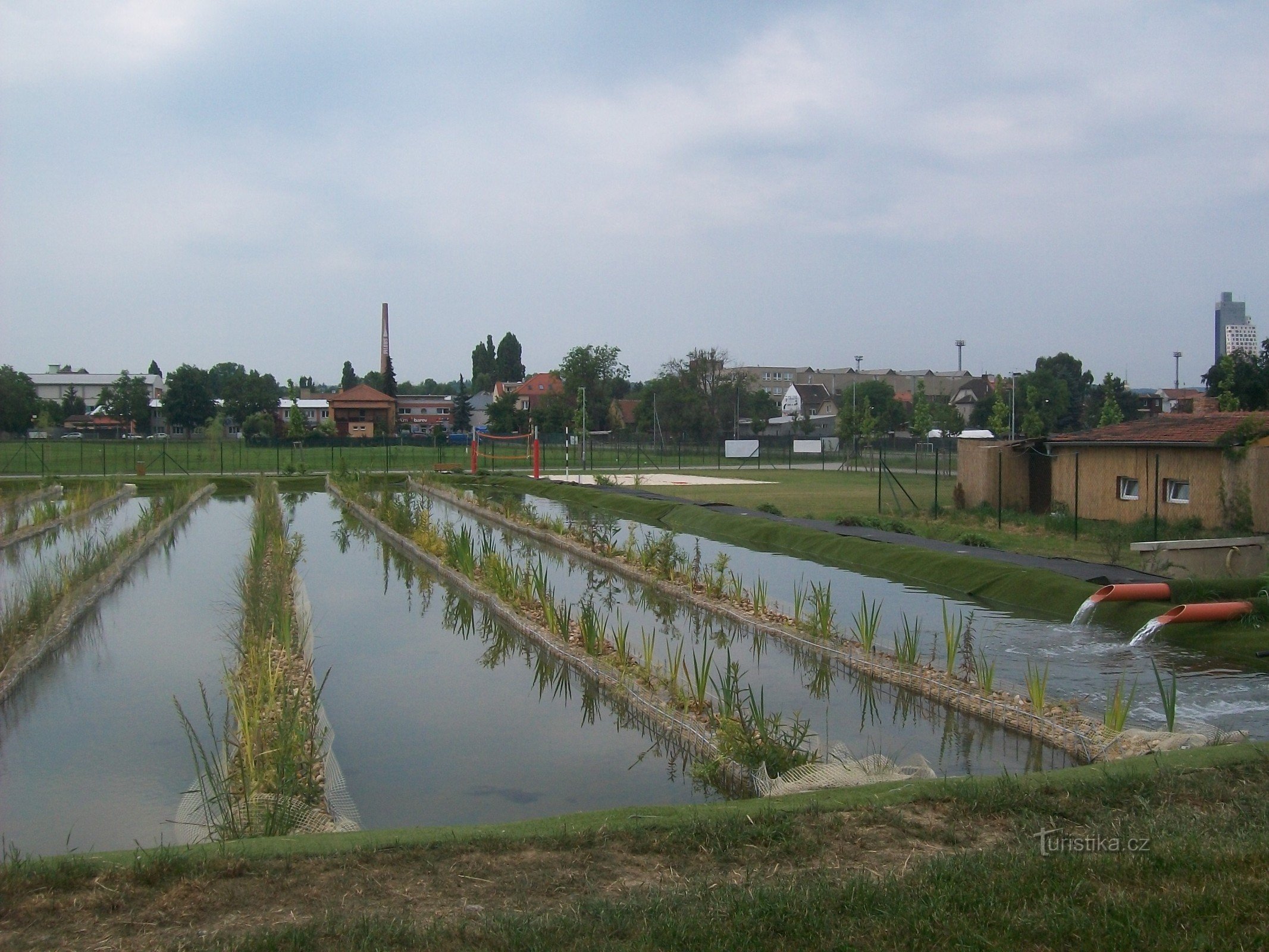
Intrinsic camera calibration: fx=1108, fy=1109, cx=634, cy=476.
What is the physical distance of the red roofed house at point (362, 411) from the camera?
290 feet

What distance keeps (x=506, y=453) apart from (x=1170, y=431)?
47804mm

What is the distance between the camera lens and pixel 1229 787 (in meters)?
5.83

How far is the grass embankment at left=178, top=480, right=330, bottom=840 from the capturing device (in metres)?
5.86

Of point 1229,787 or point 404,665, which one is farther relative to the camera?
point 404,665

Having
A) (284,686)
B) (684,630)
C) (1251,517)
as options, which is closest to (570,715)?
(284,686)

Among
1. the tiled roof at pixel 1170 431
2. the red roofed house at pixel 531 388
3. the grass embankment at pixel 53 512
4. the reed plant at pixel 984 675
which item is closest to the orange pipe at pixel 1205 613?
the reed plant at pixel 984 675

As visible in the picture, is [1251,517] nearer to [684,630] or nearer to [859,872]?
[684,630]

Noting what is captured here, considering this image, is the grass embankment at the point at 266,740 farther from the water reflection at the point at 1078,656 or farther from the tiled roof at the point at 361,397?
the tiled roof at the point at 361,397

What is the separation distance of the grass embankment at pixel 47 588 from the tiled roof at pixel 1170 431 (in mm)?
16999

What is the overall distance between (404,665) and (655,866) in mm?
6568

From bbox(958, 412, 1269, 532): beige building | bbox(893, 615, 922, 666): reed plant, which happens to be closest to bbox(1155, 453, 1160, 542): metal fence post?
bbox(958, 412, 1269, 532): beige building

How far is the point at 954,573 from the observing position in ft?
52.4

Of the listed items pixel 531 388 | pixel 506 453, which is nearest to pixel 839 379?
pixel 531 388

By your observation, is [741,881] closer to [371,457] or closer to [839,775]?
[839,775]
